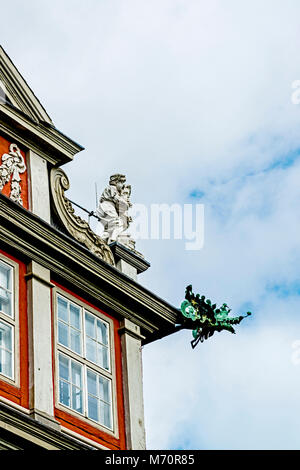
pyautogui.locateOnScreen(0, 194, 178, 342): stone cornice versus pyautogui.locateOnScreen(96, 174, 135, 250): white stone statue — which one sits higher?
pyautogui.locateOnScreen(96, 174, 135, 250): white stone statue

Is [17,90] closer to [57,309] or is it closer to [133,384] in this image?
[57,309]

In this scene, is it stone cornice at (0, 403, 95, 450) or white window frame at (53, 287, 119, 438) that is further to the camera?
white window frame at (53, 287, 119, 438)

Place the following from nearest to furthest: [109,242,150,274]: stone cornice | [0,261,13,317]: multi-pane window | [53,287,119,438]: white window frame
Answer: [0,261,13,317]: multi-pane window < [53,287,119,438]: white window frame < [109,242,150,274]: stone cornice

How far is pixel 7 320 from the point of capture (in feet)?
82.7

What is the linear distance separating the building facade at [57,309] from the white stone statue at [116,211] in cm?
24

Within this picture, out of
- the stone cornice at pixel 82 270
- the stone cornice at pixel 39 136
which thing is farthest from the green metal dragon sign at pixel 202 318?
the stone cornice at pixel 39 136

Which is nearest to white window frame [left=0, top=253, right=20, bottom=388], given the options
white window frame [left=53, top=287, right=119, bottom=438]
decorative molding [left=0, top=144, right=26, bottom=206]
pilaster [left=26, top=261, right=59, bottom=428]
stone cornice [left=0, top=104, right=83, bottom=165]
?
pilaster [left=26, top=261, right=59, bottom=428]

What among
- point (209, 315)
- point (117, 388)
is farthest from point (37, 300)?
point (209, 315)

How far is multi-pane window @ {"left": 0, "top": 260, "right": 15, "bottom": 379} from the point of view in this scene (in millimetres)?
24703

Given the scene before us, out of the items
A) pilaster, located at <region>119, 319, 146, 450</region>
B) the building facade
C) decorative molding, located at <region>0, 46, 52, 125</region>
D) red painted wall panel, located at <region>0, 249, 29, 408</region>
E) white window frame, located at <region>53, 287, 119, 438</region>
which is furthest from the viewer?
decorative molding, located at <region>0, 46, 52, 125</region>

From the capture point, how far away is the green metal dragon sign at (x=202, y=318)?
2891cm

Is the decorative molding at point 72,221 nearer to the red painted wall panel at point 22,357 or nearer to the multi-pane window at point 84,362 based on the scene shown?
the multi-pane window at point 84,362

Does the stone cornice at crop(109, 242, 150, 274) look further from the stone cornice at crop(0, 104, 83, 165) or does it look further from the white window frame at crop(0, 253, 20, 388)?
the white window frame at crop(0, 253, 20, 388)

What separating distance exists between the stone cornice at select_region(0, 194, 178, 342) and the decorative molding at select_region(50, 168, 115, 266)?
75cm
